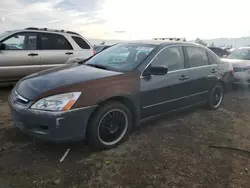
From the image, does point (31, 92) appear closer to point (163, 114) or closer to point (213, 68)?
point (163, 114)

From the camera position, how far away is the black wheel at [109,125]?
333 centimetres

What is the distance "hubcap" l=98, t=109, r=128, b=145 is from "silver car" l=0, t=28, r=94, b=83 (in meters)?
4.34

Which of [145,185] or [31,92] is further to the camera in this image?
[31,92]

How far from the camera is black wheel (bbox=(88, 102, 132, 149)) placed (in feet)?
10.9

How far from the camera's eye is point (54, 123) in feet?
9.95

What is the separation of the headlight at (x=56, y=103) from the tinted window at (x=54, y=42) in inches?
178

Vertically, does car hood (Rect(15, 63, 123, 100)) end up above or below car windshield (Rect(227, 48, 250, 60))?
below

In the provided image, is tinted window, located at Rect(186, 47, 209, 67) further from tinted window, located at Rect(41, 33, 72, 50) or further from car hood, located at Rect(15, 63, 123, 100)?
tinted window, located at Rect(41, 33, 72, 50)

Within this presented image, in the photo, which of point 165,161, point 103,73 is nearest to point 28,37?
point 103,73

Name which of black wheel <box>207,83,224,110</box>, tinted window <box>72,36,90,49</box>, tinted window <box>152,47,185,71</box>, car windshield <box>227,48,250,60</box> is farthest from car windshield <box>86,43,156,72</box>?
car windshield <box>227,48,250,60</box>

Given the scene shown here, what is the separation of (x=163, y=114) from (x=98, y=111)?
56.3 inches

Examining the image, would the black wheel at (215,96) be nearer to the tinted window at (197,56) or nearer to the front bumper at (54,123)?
the tinted window at (197,56)

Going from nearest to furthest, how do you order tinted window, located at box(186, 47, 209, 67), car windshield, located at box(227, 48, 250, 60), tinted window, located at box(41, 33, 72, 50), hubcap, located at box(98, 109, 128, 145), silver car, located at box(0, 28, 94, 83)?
1. hubcap, located at box(98, 109, 128, 145)
2. tinted window, located at box(186, 47, 209, 67)
3. silver car, located at box(0, 28, 94, 83)
4. tinted window, located at box(41, 33, 72, 50)
5. car windshield, located at box(227, 48, 250, 60)

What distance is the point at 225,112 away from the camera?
556 cm
